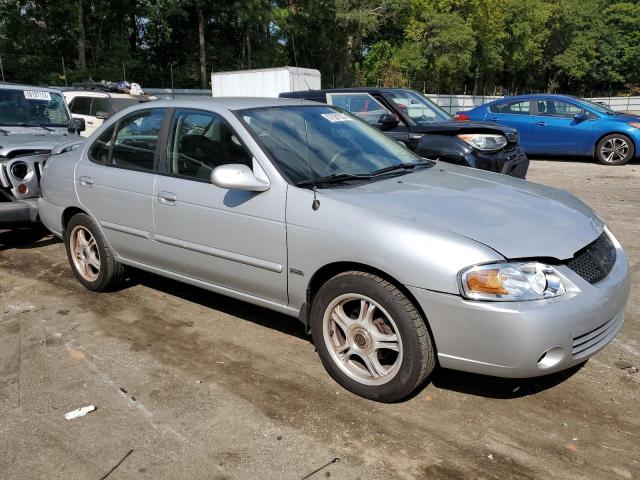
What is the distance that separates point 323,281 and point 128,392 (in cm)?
131

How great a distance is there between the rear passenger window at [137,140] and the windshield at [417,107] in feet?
14.9

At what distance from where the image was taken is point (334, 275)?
3193 mm

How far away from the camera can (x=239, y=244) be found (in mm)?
3541

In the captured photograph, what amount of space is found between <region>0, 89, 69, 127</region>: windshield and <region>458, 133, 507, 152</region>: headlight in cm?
556

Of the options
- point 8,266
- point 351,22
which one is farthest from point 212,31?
point 8,266

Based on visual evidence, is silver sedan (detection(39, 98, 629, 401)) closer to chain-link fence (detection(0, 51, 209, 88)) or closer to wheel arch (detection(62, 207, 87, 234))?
wheel arch (detection(62, 207, 87, 234))

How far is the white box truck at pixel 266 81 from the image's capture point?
1766 cm

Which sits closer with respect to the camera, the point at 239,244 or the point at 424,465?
the point at 424,465

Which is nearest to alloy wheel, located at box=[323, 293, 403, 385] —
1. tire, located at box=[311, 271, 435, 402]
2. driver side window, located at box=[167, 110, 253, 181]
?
tire, located at box=[311, 271, 435, 402]

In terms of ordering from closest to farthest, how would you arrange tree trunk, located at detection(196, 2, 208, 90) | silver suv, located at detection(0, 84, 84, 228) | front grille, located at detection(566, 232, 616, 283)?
1. front grille, located at detection(566, 232, 616, 283)
2. silver suv, located at detection(0, 84, 84, 228)
3. tree trunk, located at detection(196, 2, 208, 90)

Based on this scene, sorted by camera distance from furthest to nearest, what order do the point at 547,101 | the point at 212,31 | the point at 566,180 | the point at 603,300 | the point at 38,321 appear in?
the point at 212,31 → the point at 547,101 → the point at 566,180 → the point at 38,321 → the point at 603,300

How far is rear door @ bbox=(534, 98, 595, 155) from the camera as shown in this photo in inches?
479

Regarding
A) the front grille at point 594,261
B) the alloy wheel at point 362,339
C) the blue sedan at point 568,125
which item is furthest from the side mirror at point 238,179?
the blue sedan at point 568,125

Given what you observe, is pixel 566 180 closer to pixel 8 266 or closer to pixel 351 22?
pixel 8 266
